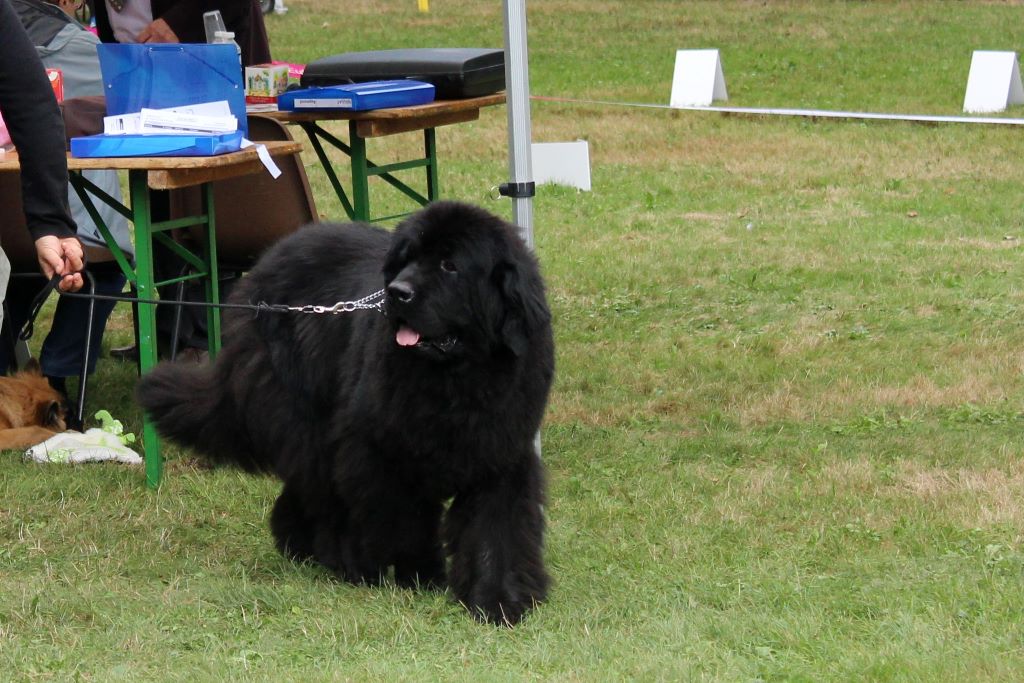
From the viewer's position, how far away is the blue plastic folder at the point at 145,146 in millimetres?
4742

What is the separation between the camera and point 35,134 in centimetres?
357

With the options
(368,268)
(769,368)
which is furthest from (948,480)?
(368,268)

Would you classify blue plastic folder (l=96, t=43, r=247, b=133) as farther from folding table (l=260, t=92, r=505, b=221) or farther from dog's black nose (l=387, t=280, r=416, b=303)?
dog's black nose (l=387, t=280, r=416, b=303)

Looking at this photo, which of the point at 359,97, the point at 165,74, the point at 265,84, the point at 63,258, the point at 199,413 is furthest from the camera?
the point at 265,84

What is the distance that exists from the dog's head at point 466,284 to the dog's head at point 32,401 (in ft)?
8.91

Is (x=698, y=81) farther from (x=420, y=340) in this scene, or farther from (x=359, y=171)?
(x=420, y=340)

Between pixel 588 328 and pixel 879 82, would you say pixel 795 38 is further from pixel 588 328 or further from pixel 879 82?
pixel 588 328

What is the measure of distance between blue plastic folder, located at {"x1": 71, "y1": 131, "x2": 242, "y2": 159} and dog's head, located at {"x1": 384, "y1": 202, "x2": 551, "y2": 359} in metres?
1.37

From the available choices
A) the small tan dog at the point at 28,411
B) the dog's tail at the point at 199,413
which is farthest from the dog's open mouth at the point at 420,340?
the small tan dog at the point at 28,411

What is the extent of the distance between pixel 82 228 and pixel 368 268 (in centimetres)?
245

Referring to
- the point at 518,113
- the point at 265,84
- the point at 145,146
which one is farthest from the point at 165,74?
the point at 518,113

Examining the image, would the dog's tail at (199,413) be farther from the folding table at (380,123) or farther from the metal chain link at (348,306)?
the folding table at (380,123)

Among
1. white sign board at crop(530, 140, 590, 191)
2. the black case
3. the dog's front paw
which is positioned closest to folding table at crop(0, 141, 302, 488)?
the black case

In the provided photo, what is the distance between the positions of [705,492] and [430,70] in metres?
2.40
